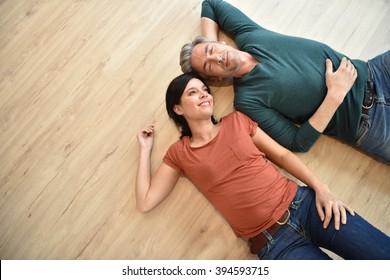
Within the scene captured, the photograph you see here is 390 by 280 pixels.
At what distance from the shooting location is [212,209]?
5.08 ft

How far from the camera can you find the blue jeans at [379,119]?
4.54 ft

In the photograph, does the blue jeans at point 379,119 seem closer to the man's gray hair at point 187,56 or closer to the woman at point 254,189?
the woman at point 254,189

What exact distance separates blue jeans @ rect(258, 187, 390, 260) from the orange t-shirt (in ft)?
0.21

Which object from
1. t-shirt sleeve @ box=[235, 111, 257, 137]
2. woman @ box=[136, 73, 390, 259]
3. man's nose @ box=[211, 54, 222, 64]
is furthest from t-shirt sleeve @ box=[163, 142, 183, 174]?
man's nose @ box=[211, 54, 222, 64]

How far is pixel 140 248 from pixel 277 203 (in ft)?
2.33

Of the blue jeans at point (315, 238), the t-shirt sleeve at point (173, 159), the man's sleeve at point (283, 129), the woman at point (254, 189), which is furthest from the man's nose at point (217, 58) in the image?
the blue jeans at point (315, 238)

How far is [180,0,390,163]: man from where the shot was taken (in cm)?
141

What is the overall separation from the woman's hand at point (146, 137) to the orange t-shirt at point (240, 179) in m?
0.25

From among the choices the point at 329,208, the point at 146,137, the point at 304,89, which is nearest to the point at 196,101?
the point at 146,137

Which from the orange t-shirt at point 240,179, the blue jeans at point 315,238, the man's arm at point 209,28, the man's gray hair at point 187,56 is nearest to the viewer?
the blue jeans at point 315,238

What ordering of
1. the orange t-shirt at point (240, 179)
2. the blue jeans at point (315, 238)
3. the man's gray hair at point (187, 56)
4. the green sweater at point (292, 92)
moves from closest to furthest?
the blue jeans at point (315, 238) → the orange t-shirt at point (240, 179) → the green sweater at point (292, 92) → the man's gray hair at point (187, 56)

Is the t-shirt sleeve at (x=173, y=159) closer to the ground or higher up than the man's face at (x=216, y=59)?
closer to the ground

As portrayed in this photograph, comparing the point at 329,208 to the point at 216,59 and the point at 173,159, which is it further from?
the point at 216,59

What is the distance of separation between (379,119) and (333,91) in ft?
0.79
